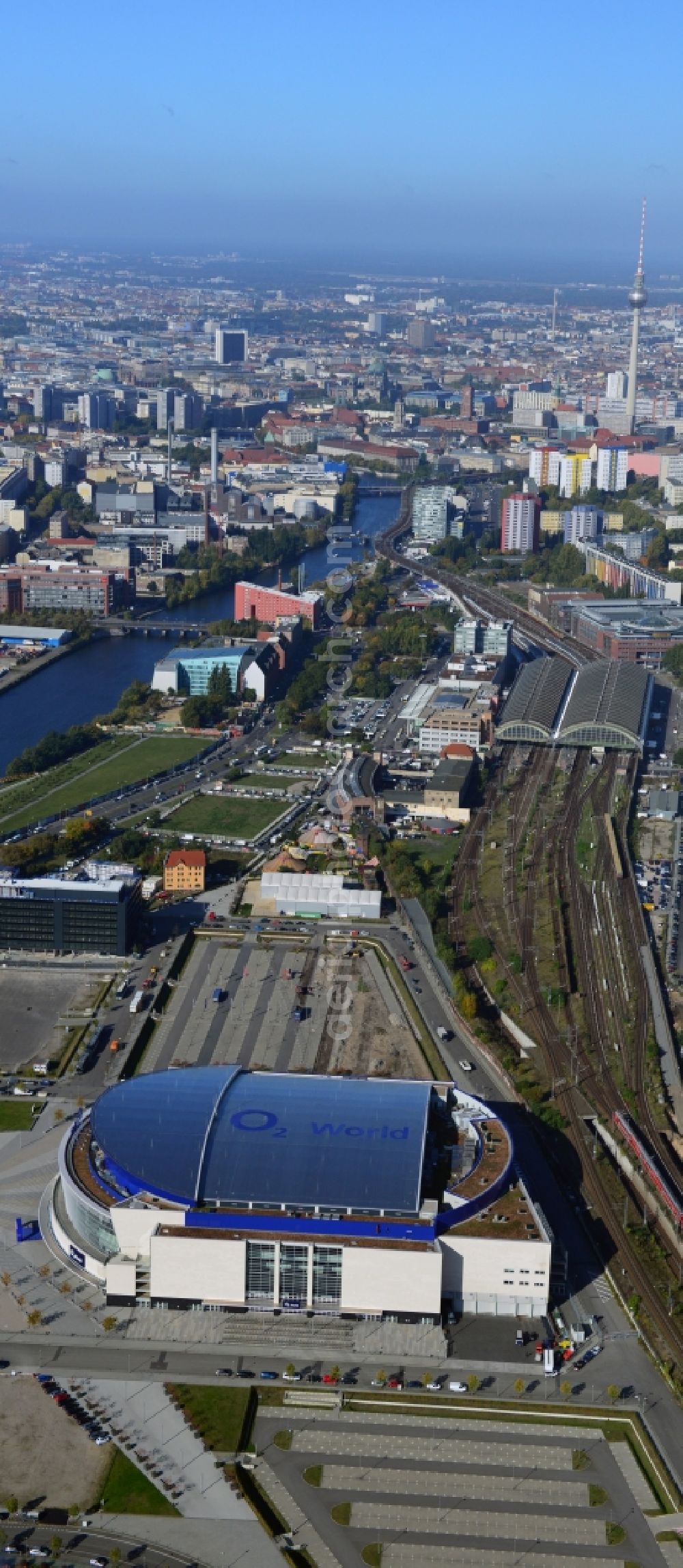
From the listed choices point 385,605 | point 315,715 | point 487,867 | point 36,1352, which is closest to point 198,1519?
point 36,1352

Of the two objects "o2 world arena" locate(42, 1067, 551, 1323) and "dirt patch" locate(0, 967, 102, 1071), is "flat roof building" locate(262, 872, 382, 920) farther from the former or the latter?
"o2 world arena" locate(42, 1067, 551, 1323)

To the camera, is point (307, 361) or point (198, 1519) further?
point (307, 361)

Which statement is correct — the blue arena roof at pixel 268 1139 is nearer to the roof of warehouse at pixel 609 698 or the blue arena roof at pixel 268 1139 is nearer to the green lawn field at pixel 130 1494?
the green lawn field at pixel 130 1494

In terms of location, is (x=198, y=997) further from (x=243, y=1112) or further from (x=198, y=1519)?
(x=198, y=1519)

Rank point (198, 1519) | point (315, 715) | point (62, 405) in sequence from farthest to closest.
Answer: point (62, 405) < point (315, 715) < point (198, 1519)

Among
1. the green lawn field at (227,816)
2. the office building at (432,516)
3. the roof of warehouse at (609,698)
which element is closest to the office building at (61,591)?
the office building at (432,516)

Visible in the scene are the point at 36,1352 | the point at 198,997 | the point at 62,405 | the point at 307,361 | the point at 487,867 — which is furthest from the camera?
the point at 307,361

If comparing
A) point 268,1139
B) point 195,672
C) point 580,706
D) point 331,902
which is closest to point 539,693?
point 580,706
